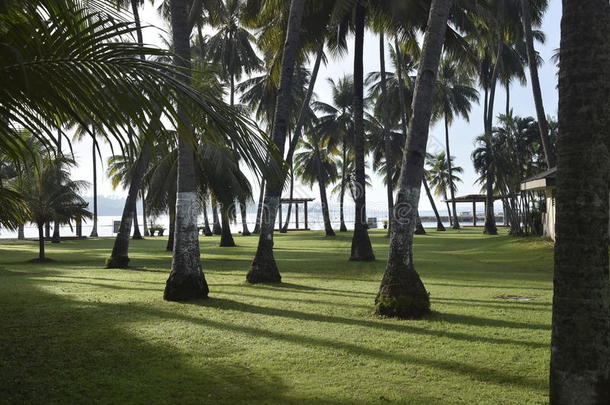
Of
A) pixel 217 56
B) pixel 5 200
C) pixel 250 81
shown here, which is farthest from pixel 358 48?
pixel 250 81

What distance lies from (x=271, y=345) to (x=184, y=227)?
163 inches

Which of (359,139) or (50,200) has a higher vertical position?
(359,139)

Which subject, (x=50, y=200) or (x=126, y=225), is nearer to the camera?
(x=126, y=225)

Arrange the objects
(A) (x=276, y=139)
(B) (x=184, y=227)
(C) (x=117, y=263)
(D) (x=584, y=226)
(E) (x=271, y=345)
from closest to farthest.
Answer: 1. (D) (x=584, y=226)
2. (E) (x=271, y=345)
3. (B) (x=184, y=227)
4. (A) (x=276, y=139)
5. (C) (x=117, y=263)

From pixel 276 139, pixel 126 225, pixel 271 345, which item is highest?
pixel 276 139

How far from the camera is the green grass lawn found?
4.71m

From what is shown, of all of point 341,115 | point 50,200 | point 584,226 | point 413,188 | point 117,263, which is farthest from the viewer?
point 341,115

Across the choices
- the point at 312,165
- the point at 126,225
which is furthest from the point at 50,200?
the point at 312,165

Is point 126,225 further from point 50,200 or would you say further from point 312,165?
point 312,165

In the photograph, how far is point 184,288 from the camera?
380 inches

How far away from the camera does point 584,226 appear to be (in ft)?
11.4

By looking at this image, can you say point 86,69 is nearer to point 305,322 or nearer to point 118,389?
point 118,389

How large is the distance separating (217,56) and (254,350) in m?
29.9

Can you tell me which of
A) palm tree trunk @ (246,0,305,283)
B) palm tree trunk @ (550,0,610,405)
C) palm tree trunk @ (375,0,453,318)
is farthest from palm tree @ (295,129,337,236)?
palm tree trunk @ (550,0,610,405)
